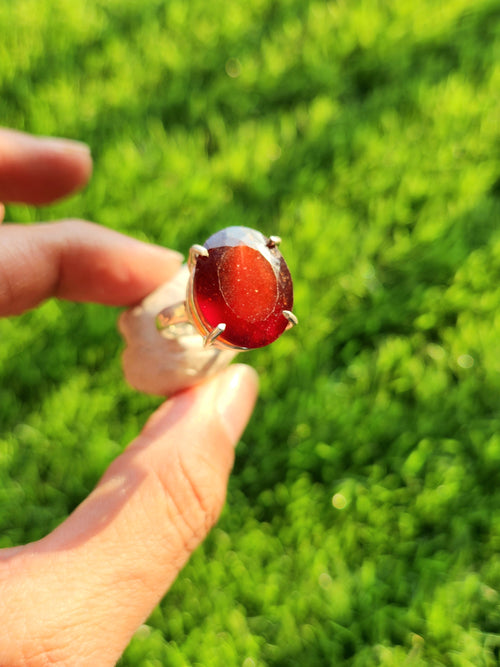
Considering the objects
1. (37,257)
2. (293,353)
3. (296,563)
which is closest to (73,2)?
(37,257)

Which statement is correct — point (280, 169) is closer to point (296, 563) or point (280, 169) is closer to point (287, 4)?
point (287, 4)

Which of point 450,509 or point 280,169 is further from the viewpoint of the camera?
point 280,169

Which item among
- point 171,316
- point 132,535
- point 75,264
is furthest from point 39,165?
point 132,535

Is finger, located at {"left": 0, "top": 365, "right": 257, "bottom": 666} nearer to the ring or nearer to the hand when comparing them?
the hand

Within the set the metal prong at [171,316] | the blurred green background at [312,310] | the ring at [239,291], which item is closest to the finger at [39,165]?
the blurred green background at [312,310]

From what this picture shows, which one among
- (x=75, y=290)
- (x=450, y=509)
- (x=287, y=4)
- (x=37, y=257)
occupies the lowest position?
(x=450, y=509)

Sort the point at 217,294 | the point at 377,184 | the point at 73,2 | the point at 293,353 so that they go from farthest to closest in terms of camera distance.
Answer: the point at 73,2 < the point at 377,184 < the point at 293,353 < the point at 217,294

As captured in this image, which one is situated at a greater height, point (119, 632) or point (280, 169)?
point (280, 169)

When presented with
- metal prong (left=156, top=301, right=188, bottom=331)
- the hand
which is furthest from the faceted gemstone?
the hand
